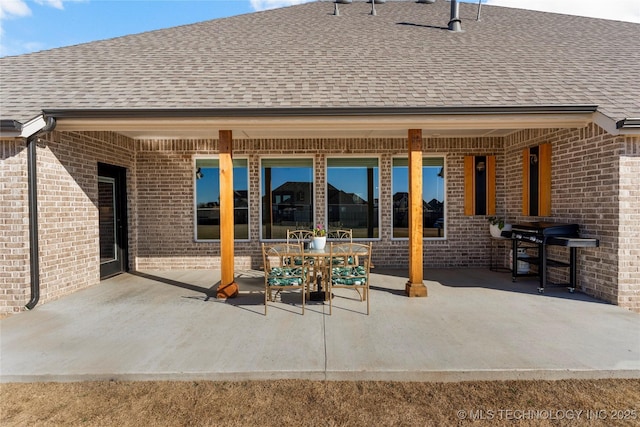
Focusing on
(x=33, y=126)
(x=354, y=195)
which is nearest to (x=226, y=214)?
(x=33, y=126)

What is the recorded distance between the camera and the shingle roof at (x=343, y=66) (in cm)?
556

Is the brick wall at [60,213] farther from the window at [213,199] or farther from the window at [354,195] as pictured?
the window at [354,195]

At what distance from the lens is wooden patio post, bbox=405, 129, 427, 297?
5641mm

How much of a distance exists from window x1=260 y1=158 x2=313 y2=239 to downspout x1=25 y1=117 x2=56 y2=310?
14.0 ft

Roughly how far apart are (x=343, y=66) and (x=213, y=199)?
4.38m

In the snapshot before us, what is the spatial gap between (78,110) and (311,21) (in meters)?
6.83

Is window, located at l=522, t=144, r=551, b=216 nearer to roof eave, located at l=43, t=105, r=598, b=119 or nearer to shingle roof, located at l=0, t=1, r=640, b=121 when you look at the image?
shingle roof, located at l=0, t=1, r=640, b=121

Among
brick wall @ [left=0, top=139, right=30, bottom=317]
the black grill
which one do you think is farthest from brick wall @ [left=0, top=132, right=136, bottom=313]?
the black grill

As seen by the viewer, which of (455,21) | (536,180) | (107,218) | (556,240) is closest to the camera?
(556,240)

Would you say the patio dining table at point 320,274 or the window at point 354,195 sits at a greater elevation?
the window at point 354,195

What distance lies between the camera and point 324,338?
399 centimetres

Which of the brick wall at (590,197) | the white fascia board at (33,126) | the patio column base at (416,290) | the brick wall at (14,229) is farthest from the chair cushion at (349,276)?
the white fascia board at (33,126)

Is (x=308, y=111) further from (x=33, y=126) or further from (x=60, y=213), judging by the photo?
(x=60, y=213)

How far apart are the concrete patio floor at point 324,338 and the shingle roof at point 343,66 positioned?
3.23m
